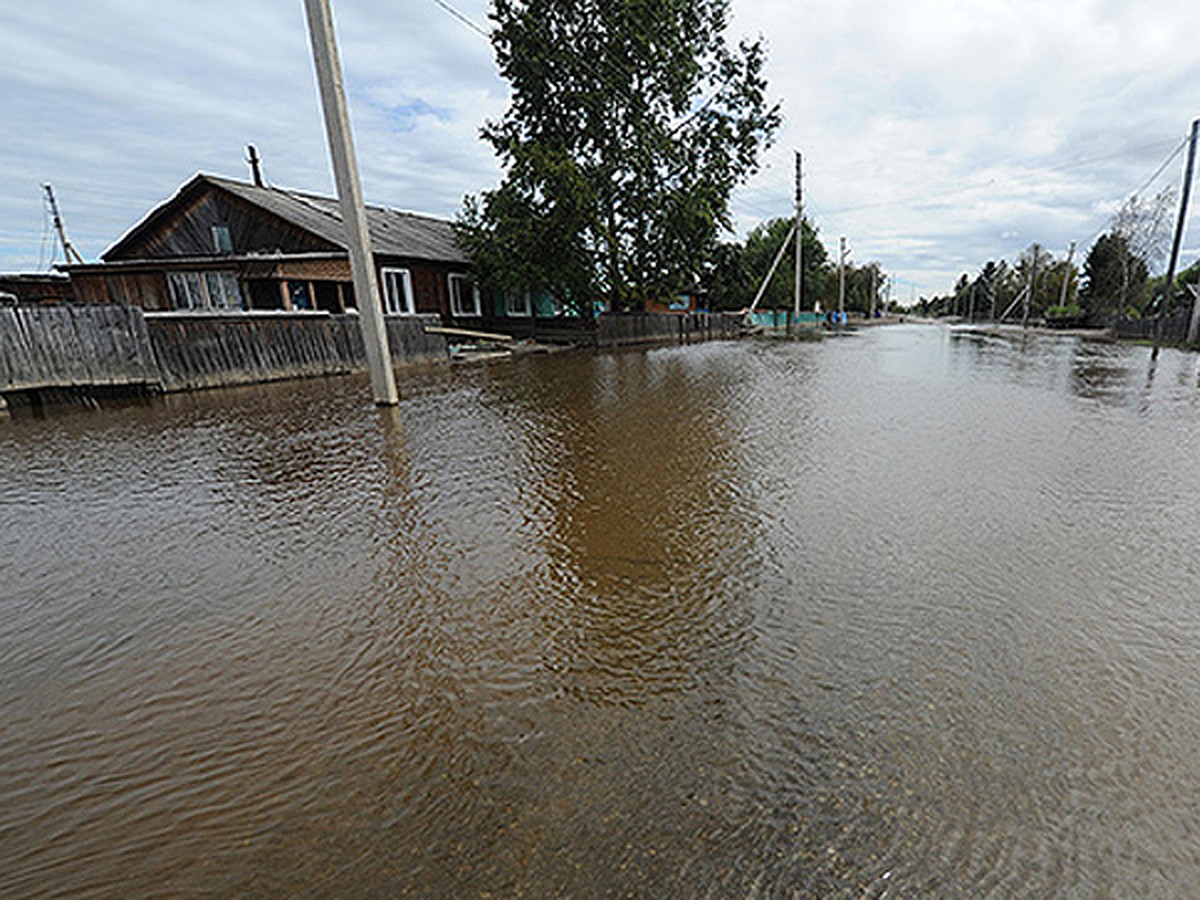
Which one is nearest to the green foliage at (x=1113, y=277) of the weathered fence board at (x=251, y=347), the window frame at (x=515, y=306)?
the window frame at (x=515, y=306)

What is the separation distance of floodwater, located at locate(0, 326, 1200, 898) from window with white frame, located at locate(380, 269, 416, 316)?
608 inches

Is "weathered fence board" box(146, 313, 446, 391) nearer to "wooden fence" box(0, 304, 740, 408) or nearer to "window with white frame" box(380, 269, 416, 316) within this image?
"wooden fence" box(0, 304, 740, 408)

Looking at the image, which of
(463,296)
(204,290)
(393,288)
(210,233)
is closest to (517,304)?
(463,296)

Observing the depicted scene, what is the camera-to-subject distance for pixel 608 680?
217 cm

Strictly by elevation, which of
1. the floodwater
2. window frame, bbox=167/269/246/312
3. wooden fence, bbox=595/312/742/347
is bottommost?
the floodwater

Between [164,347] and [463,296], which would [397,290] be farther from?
[164,347]

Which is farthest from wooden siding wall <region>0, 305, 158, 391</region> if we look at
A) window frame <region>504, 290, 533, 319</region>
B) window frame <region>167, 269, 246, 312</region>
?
window frame <region>504, 290, 533, 319</region>

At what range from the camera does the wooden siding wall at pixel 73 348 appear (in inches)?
323

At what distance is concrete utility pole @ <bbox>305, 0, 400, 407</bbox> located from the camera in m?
7.36

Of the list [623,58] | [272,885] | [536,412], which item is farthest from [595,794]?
[623,58]

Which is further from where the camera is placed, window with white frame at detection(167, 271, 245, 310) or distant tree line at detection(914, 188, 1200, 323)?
distant tree line at detection(914, 188, 1200, 323)

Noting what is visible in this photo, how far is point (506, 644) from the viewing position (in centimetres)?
243

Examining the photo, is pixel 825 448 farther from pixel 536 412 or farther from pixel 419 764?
pixel 419 764

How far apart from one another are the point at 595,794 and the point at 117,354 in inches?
439
